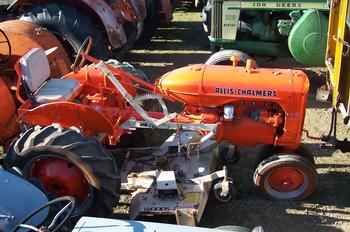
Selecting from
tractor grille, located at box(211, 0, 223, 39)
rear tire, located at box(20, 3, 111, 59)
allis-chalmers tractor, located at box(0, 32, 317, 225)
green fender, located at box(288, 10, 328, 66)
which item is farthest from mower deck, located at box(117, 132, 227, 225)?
tractor grille, located at box(211, 0, 223, 39)

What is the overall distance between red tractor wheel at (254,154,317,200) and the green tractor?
276 centimetres

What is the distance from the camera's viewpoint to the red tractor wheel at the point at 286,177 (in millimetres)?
4914

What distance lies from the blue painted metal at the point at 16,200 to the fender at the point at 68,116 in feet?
3.29

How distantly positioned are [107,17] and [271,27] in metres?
2.06

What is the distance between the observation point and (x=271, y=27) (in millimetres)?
7895

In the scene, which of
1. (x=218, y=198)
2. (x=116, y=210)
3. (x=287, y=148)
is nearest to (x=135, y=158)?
(x=116, y=210)

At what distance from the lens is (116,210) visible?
496cm

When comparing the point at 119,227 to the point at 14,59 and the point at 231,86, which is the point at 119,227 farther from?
the point at 14,59

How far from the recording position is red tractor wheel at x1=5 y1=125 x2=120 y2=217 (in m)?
4.29

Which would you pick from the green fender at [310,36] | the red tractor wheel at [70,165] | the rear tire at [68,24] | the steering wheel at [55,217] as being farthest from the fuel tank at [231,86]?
the green fender at [310,36]

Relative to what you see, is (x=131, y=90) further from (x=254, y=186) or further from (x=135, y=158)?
(x=254, y=186)

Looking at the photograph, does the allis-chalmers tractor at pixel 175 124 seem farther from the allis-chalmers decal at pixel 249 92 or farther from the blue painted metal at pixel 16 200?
the blue painted metal at pixel 16 200

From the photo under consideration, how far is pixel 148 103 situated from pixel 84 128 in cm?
81

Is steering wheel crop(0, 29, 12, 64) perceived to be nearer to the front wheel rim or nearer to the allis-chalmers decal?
the allis-chalmers decal
